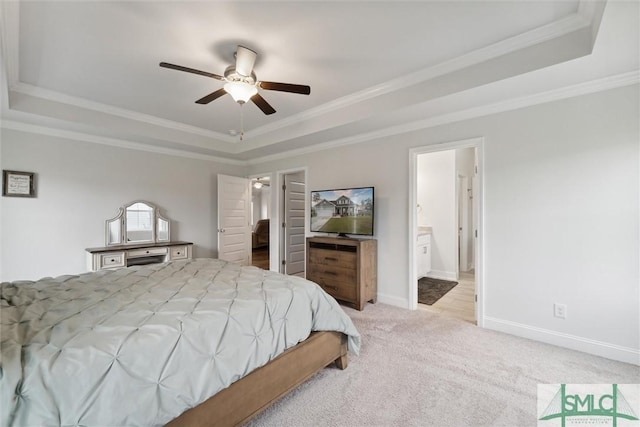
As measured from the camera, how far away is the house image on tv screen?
364 centimetres

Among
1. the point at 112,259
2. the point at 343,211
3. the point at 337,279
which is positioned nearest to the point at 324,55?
the point at 343,211

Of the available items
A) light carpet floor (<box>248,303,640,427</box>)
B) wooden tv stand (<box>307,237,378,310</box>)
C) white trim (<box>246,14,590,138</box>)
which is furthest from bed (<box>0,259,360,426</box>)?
white trim (<box>246,14,590,138</box>)

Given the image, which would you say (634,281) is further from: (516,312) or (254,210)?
(254,210)

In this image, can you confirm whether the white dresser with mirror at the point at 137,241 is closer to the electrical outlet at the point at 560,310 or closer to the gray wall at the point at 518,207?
the gray wall at the point at 518,207

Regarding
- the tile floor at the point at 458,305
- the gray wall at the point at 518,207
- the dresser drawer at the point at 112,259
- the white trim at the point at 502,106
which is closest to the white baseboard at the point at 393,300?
the gray wall at the point at 518,207

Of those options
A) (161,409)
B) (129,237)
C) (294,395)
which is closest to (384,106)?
(294,395)

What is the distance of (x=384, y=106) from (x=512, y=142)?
1.34 m

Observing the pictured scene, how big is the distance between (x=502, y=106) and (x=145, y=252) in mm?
4846

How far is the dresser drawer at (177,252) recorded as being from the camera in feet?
13.7

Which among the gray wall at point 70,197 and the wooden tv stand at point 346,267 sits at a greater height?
the gray wall at point 70,197

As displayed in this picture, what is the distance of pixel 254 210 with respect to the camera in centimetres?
1094

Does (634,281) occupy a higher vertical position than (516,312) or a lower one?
higher

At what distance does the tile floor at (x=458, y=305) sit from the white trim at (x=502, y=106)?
229 centimetres

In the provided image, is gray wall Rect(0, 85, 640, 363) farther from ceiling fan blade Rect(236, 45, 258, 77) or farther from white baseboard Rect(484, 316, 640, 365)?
ceiling fan blade Rect(236, 45, 258, 77)
